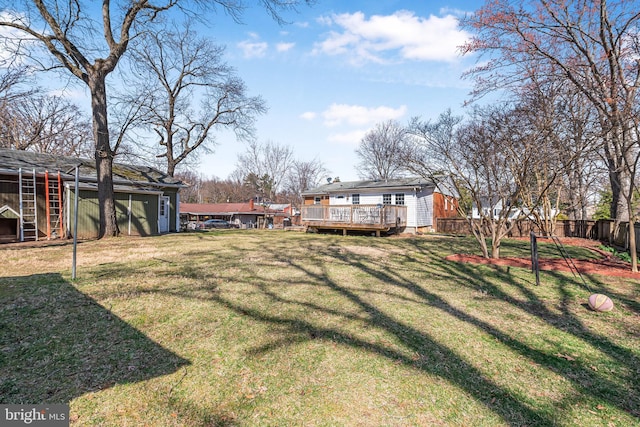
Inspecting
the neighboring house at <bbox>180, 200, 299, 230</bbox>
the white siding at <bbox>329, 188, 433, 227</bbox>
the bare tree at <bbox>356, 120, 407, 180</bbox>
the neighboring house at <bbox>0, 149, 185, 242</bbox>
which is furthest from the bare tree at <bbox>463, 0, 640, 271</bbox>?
the neighboring house at <bbox>180, 200, 299, 230</bbox>

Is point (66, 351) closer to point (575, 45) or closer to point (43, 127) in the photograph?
point (575, 45)

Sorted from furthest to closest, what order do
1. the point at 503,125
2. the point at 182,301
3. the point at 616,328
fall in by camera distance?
the point at 503,125 < the point at 182,301 < the point at 616,328

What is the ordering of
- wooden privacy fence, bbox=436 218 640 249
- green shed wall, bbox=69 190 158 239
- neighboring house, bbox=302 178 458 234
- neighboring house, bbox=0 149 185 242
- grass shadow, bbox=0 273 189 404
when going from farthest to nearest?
neighboring house, bbox=302 178 458 234 → green shed wall, bbox=69 190 158 239 → wooden privacy fence, bbox=436 218 640 249 → neighboring house, bbox=0 149 185 242 → grass shadow, bbox=0 273 189 404

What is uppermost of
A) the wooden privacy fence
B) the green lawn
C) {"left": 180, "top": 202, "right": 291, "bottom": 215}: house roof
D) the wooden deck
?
{"left": 180, "top": 202, "right": 291, "bottom": 215}: house roof

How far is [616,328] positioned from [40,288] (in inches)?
344

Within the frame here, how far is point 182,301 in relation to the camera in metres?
4.66

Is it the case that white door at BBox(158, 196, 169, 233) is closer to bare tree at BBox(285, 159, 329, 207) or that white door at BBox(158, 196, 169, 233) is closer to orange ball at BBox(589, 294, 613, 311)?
orange ball at BBox(589, 294, 613, 311)

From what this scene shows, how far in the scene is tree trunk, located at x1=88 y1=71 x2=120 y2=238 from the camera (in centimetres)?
1188

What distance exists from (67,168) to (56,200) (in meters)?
1.95

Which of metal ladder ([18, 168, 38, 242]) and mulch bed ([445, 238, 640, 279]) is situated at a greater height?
metal ladder ([18, 168, 38, 242])

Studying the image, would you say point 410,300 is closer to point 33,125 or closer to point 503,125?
point 503,125

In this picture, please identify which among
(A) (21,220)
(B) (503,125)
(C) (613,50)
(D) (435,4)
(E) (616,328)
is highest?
(D) (435,4)

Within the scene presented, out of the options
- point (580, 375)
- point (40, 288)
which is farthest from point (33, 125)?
point (580, 375)

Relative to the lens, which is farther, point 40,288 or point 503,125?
point 503,125
